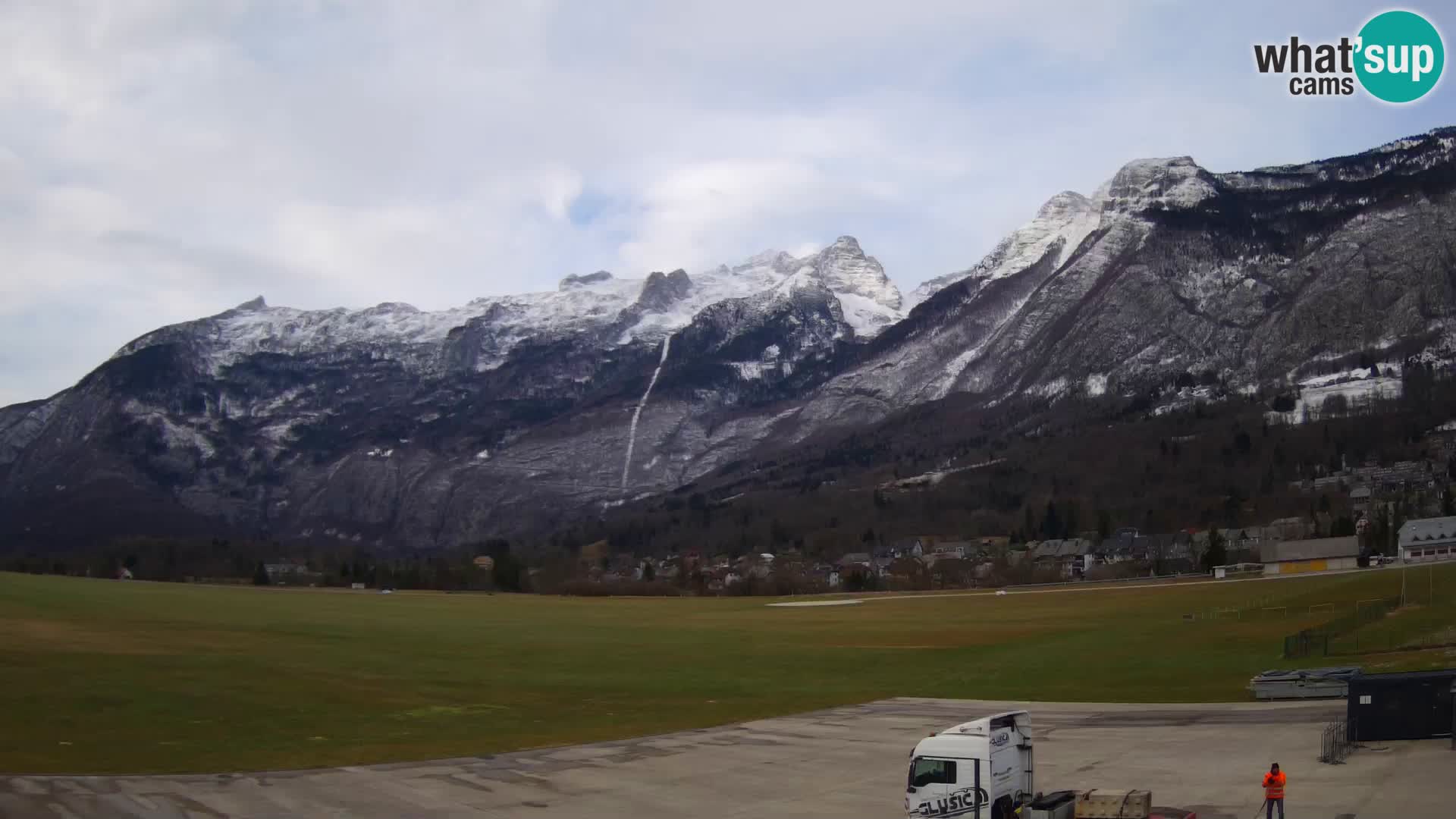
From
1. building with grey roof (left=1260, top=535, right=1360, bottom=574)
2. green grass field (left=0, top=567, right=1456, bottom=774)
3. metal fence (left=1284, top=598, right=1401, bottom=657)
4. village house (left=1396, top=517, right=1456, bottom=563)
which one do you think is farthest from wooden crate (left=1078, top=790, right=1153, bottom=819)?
building with grey roof (left=1260, top=535, right=1360, bottom=574)

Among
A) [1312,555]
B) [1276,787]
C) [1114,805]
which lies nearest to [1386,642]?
[1276,787]

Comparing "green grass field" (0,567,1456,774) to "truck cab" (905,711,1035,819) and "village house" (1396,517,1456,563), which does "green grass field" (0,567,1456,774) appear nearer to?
"village house" (1396,517,1456,563)

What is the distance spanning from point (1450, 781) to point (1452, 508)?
146m

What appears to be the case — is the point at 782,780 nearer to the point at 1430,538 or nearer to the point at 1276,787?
the point at 1276,787

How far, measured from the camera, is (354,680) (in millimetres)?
70188

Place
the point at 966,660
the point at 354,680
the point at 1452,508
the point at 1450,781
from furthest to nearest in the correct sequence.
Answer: the point at 1452,508, the point at 966,660, the point at 354,680, the point at 1450,781

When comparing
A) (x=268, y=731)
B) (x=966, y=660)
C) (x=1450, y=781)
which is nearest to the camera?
(x=1450, y=781)

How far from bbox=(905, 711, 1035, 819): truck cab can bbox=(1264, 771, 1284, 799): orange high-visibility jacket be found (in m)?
6.36

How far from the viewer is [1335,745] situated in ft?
129

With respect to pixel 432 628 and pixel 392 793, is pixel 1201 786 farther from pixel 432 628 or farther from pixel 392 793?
pixel 432 628

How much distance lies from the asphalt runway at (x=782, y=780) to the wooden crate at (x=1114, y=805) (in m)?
4.41

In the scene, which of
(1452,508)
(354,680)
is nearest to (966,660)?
(354,680)

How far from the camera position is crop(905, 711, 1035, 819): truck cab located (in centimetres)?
3136

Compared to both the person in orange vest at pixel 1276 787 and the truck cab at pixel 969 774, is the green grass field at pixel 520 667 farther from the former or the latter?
the person in orange vest at pixel 1276 787
